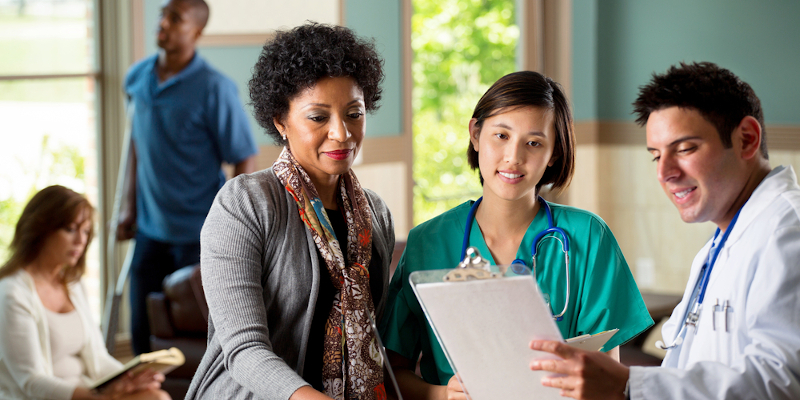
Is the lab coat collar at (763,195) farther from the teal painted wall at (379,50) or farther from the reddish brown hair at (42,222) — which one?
the teal painted wall at (379,50)

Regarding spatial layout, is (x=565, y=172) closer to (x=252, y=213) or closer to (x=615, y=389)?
(x=615, y=389)

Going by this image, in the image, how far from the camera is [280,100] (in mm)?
1581

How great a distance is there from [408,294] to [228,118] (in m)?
2.32

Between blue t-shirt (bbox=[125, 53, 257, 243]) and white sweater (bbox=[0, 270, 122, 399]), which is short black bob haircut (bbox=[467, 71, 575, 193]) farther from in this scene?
blue t-shirt (bbox=[125, 53, 257, 243])

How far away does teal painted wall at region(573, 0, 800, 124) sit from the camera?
17.3 feet

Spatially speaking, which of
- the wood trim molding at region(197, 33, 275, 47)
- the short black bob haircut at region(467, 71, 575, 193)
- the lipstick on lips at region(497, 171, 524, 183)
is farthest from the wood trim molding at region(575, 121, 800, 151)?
the lipstick on lips at region(497, 171, 524, 183)

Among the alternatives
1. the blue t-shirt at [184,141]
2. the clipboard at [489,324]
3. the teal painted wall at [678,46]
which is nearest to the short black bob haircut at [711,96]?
the clipboard at [489,324]

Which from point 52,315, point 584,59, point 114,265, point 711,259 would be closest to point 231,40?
point 114,265

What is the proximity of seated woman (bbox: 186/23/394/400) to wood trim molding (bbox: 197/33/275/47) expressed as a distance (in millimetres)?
2995

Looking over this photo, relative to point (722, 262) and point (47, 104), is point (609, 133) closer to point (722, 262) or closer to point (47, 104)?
point (47, 104)

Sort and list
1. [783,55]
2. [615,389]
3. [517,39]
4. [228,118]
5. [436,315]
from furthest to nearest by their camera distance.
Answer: [517,39], [783,55], [228,118], [615,389], [436,315]

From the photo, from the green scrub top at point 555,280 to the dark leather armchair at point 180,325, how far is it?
70.3 inches

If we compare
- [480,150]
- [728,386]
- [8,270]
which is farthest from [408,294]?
[8,270]

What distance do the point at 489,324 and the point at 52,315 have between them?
6.12 feet
